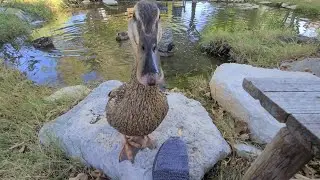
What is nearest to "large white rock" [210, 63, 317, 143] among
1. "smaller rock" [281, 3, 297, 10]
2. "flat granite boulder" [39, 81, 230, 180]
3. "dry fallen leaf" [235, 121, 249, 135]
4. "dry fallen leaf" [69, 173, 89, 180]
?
"dry fallen leaf" [235, 121, 249, 135]

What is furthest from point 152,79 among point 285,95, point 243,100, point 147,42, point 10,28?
point 10,28

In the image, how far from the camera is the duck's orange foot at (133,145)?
108 inches

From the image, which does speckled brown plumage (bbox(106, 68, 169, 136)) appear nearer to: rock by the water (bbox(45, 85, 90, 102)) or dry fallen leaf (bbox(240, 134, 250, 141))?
dry fallen leaf (bbox(240, 134, 250, 141))

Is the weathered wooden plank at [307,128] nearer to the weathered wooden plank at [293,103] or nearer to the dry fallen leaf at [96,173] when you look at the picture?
the weathered wooden plank at [293,103]

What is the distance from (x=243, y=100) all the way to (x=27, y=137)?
94.3 inches

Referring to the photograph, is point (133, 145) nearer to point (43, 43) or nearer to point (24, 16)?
point (43, 43)

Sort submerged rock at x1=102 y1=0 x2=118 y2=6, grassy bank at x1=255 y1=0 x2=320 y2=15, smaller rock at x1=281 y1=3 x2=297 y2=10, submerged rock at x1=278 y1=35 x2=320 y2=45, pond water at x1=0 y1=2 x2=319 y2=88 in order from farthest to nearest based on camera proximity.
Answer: submerged rock at x1=102 y1=0 x2=118 y2=6 < smaller rock at x1=281 y1=3 x2=297 y2=10 < grassy bank at x1=255 y1=0 x2=320 y2=15 < submerged rock at x1=278 y1=35 x2=320 y2=45 < pond water at x1=0 y1=2 x2=319 y2=88

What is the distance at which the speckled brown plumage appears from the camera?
2426mm

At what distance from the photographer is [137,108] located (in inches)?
95.8

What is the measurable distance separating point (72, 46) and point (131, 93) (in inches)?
235

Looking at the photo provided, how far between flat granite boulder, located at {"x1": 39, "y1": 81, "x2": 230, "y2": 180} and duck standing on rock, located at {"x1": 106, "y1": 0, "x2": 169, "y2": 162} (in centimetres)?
12

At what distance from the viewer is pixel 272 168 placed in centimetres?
208

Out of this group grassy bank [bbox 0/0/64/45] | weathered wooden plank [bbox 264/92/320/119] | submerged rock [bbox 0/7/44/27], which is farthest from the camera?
→ submerged rock [bbox 0/7/44/27]

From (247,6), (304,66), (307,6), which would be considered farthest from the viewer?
(247,6)
